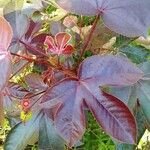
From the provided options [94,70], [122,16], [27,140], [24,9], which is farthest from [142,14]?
[27,140]

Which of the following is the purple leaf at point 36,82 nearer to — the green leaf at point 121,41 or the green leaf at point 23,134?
the green leaf at point 23,134

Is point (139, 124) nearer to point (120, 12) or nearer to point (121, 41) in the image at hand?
point (121, 41)

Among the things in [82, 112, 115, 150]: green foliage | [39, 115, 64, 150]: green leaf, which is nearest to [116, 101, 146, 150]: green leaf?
[39, 115, 64, 150]: green leaf

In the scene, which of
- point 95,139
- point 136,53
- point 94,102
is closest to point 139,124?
point 136,53

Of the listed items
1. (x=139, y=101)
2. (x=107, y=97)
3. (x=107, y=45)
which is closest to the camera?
(x=107, y=97)

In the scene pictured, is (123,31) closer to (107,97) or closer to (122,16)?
(122,16)

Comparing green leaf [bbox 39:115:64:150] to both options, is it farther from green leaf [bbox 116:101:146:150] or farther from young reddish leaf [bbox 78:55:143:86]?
young reddish leaf [bbox 78:55:143:86]
